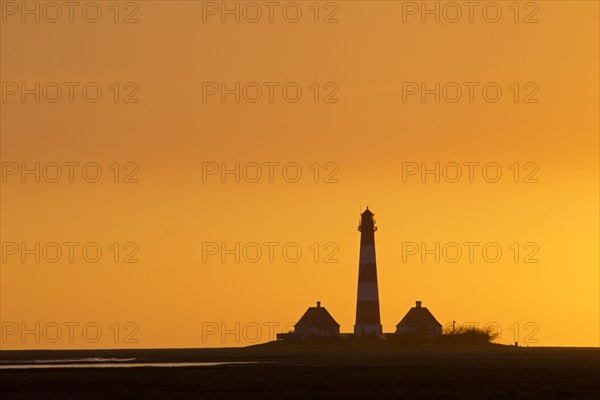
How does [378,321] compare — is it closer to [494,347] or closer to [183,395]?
[494,347]

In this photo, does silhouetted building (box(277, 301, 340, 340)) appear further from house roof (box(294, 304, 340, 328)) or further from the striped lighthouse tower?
the striped lighthouse tower

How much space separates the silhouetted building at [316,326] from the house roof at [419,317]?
23.4 ft

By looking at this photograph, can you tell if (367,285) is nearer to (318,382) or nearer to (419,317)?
(419,317)

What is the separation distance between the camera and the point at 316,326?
16725cm

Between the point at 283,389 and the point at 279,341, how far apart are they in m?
99.5

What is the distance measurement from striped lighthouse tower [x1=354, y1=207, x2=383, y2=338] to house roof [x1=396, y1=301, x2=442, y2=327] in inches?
473

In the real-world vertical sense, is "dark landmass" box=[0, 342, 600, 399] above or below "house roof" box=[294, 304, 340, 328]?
below

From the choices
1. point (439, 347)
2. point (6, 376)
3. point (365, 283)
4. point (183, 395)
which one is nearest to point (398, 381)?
point (183, 395)

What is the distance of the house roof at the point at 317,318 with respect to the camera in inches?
6594

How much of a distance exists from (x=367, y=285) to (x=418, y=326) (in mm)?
17614

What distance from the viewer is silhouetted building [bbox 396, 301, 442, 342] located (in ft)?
543

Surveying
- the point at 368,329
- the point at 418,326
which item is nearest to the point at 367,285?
the point at 368,329

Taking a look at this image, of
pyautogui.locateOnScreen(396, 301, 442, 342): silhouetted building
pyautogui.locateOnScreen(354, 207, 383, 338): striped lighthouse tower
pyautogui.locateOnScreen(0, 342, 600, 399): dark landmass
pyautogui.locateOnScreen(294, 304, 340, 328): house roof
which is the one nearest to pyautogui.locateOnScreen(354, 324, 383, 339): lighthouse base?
pyautogui.locateOnScreen(354, 207, 383, 338): striped lighthouse tower

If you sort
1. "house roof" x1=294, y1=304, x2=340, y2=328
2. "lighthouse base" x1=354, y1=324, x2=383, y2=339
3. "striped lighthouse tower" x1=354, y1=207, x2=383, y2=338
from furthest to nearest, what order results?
"house roof" x1=294, y1=304, x2=340, y2=328 < "lighthouse base" x1=354, y1=324, x2=383, y2=339 < "striped lighthouse tower" x1=354, y1=207, x2=383, y2=338
